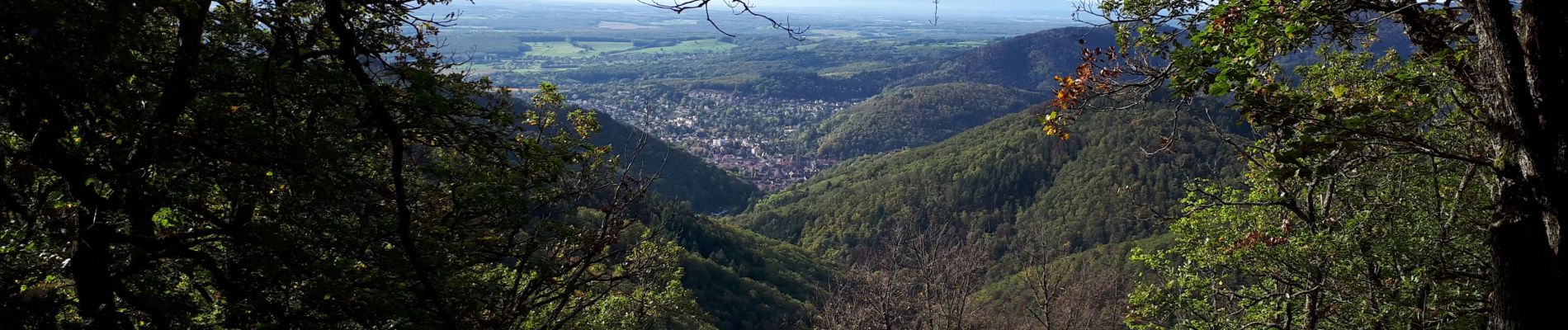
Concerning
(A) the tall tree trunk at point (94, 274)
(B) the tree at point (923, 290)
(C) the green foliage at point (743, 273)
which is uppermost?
(A) the tall tree trunk at point (94, 274)

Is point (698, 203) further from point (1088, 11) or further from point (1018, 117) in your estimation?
point (1088, 11)

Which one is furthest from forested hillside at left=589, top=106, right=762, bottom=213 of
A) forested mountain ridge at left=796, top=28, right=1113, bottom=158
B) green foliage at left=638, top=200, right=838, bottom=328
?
forested mountain ridge at left=796, top=28, right=1113, bottom=158

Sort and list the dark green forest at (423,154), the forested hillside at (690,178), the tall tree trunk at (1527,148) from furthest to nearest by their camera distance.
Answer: the forested hillside at (690,178), the dark green forest at (423,154), the tall tree trunk at (1527,148)

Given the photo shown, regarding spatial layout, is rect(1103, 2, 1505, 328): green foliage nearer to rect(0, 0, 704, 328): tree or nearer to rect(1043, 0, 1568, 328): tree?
rect(1043, 0, 1568, 328): tree

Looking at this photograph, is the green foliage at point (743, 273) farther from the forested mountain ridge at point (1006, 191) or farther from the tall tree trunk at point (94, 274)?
the tall tree trunk at point (94, 274)

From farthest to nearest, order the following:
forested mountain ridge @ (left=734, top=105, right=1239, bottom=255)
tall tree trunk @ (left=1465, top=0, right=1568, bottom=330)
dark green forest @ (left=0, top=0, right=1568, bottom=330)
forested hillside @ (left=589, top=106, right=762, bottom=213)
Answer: forested hillside @ (left=589, top=106, right=762, bottom=213)
forested mountain ridge @ (left=734, top=105, right=1239, bottom=255)
dark green forest @ (left=0, top=0, right=1568, bottom=330)
tall tree trunk @ (left=1465, top=0, right=1568, bottom=330)

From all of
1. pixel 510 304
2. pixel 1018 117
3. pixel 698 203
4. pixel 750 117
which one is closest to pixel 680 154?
pixel 698 203

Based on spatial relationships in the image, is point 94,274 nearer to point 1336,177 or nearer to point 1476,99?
point 1336,177

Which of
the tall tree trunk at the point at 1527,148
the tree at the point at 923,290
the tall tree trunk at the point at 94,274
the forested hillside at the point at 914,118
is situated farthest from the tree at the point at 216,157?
the forested hillside at the point at 914,118
